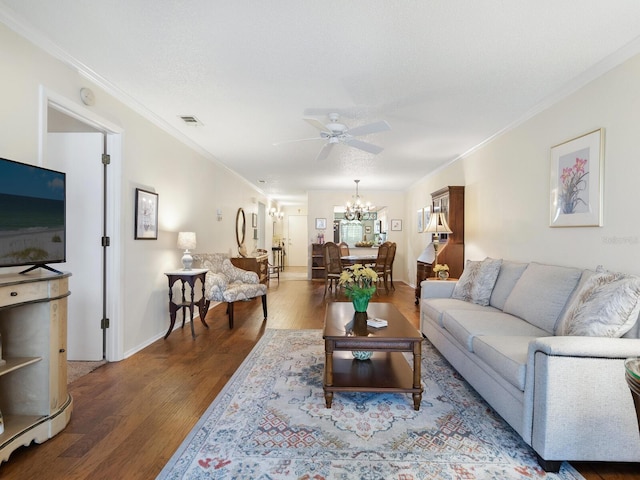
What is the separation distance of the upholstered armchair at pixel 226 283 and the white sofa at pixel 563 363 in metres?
2.54

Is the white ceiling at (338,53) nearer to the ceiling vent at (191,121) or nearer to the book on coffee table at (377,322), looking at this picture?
the ceiling vent at (191,121)

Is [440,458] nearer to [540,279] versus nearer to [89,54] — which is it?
[540,279]

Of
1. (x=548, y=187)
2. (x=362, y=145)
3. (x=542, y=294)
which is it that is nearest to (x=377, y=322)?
(x=542, y=294)

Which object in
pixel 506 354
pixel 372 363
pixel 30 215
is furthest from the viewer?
pixel 372 363

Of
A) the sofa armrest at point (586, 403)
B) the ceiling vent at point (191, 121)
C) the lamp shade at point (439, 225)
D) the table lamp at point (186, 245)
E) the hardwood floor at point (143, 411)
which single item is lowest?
the hardwood floor at point (143, 411)

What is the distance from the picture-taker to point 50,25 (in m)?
2.03

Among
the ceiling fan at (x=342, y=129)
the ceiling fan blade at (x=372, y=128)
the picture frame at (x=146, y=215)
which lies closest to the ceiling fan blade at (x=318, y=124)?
the ceiling fan at (x=342, y=129)

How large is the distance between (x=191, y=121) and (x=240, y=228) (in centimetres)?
358

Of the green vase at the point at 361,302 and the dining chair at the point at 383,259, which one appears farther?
the dining chair at the point at 383,259

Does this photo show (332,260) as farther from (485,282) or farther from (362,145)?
(485,282)

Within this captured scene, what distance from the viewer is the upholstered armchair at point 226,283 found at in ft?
13.3

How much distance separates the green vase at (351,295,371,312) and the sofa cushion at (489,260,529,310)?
1341 mm

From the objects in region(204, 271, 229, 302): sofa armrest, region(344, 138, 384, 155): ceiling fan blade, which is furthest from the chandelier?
region(204, 271, 229, 302): sofa armrest

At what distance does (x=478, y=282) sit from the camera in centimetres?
341
